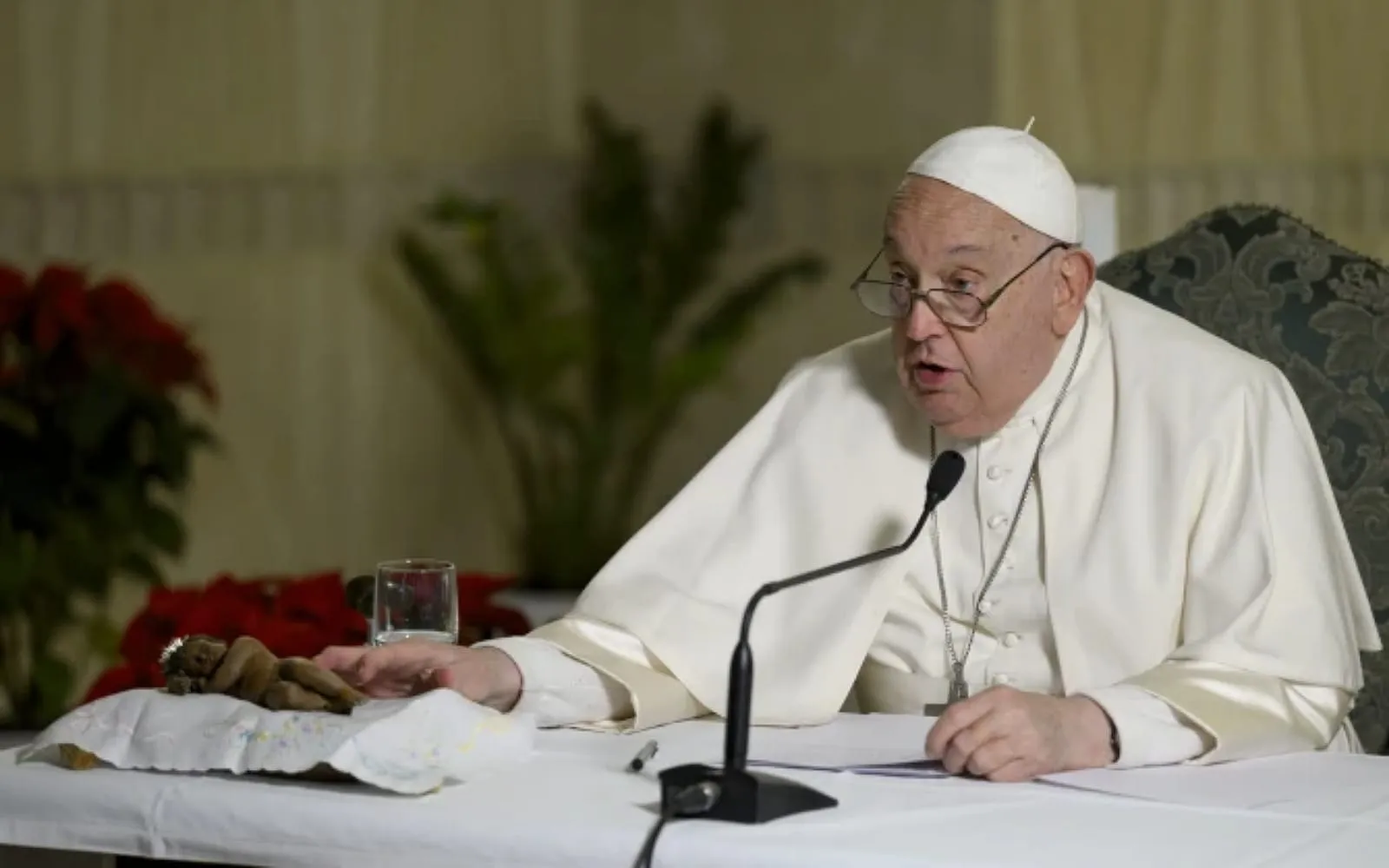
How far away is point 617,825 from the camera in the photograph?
224 cm

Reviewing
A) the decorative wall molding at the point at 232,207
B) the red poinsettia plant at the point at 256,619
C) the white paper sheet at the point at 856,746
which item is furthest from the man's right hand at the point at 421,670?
the decorative wall molding at the point at 232,207

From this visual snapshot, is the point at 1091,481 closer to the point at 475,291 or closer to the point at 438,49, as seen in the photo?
the point at 475,291

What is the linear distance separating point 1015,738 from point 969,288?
0.82m

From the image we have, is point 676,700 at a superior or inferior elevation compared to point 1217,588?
inferior

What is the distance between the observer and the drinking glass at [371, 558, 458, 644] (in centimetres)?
294

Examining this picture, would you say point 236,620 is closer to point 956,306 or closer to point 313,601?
point 313,601

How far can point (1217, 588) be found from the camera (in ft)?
9.80

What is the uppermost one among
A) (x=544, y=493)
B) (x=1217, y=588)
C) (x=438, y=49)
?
(x=438, y=49)

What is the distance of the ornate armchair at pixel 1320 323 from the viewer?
367 cm

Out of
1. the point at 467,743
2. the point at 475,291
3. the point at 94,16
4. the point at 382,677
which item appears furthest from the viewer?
the point at 94,16

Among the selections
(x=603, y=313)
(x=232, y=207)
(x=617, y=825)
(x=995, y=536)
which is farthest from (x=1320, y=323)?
(x=232, y=207)

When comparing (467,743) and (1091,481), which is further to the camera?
(1091,481)

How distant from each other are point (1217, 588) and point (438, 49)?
4.94m

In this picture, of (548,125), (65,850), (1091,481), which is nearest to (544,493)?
(548,125)
